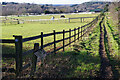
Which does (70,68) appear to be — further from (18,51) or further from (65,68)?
(18,51)

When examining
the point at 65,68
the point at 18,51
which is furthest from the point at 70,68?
the point at 18,51

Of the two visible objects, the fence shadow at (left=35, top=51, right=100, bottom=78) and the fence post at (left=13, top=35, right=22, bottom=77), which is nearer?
the fence post at (left=13, top=35, right=22, bottom=77)

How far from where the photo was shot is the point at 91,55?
38.9 feet

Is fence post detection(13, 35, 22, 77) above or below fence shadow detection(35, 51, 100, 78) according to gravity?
above

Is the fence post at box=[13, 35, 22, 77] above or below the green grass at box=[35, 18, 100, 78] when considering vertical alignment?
above

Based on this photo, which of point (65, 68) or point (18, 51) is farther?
point (65, 68)

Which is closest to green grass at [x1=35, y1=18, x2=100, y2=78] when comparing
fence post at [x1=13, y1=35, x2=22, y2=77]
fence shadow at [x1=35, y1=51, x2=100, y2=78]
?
fence shadow at [x1=35, y1=51, x2=100, y2=78]

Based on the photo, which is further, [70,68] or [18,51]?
[70,68]

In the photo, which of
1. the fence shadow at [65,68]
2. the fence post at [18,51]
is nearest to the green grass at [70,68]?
the fence shadow at [65,68]

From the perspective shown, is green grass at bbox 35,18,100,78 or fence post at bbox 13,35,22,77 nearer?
fence post at bbox 13,35,22,77

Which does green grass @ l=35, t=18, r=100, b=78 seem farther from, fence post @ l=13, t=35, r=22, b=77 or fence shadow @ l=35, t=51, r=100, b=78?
fence post @ l=13, t=35, r=22, b=77

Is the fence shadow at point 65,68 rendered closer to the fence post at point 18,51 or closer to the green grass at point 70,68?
the green grass at point 70,68

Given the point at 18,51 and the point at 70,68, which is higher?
the point at 18,51

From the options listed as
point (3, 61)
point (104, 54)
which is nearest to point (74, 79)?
point (3, 61)
